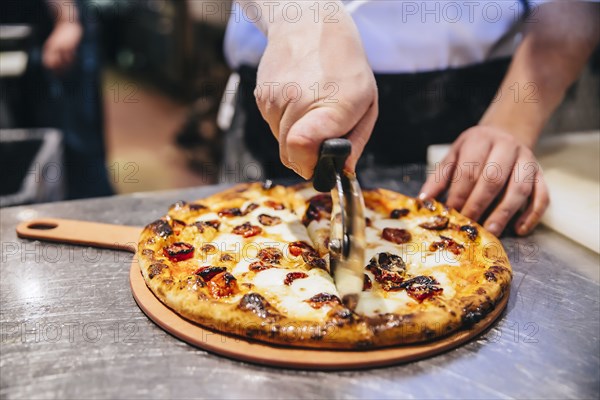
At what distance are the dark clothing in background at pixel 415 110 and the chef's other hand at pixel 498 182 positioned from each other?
0.44 meters

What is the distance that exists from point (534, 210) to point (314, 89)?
97 cm

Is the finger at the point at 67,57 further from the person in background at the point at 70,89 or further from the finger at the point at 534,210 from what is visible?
the finger at the point at 534,210

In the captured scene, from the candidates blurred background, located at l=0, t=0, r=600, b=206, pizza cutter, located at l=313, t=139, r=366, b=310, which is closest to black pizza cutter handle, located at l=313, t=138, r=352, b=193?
pizza cutter, located at l=313, t=139, r=366, b=310

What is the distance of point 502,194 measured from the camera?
206cm

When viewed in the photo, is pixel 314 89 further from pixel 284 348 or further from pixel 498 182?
pixel 498 182

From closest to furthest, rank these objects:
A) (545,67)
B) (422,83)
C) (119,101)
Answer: (545,67) < (422,83) < (119,101)

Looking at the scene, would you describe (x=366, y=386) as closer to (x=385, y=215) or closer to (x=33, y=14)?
(x=385, y=215)

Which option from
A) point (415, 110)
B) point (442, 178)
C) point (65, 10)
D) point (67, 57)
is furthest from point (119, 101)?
point (442, 178)

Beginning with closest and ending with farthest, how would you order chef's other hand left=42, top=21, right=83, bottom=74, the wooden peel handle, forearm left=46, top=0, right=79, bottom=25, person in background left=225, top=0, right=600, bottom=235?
person in background left=225, top=0, right=600, bottom=235, the wooden peel handle, chef's other hand left=42, top=21, right=83, bottom=74, forearm left=46, top=0, right=79, bottom=25

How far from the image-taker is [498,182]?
2.01m

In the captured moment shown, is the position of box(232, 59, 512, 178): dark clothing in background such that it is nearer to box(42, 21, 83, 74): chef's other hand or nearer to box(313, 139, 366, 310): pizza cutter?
box(313, 139, 366, 310): pizza cutter

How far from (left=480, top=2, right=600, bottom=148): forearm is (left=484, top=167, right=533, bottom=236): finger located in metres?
0.35

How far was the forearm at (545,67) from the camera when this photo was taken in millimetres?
2285

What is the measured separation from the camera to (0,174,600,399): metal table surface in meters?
1.28
